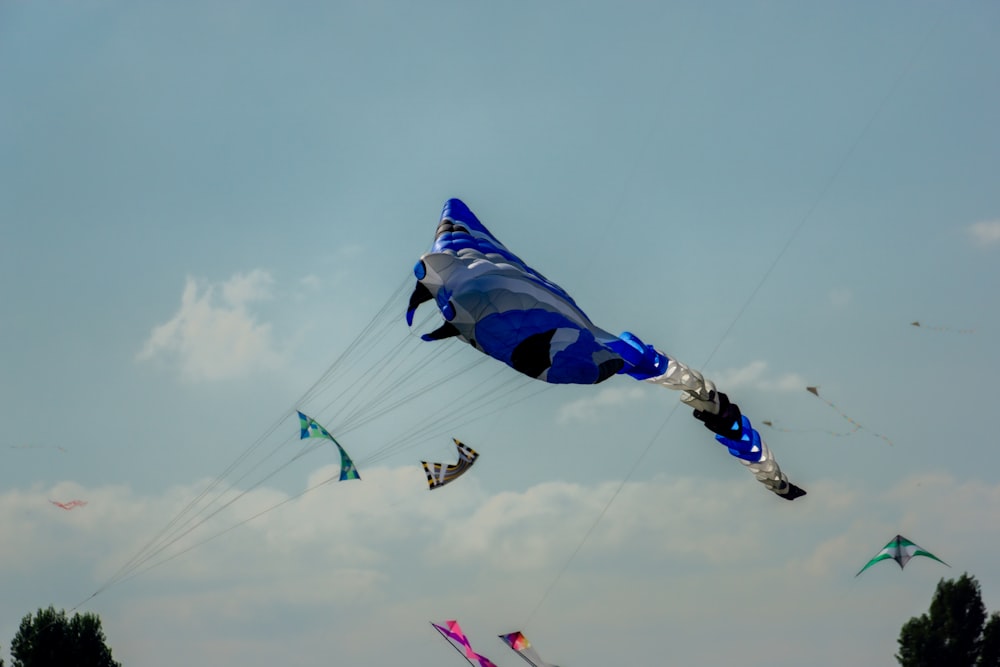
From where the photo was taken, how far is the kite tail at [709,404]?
3994cm

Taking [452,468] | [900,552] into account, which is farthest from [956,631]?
[452,468]

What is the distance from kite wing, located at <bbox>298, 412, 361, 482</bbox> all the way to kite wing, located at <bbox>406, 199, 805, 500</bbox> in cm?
634

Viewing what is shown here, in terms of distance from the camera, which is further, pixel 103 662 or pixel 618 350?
pixel 103 662

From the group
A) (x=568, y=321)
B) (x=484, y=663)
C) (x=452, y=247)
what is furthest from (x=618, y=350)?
(x=484, y=663)

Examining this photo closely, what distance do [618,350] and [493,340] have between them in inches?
186

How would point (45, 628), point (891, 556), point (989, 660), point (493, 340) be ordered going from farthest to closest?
point (989, 660)
point (45, 628)
point (891, 556)
point (493, 340)

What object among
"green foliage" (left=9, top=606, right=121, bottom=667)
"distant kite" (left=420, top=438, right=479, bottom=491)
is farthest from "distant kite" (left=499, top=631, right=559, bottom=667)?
"green foliage" (left=9, top=606, right=121, bottom=667)

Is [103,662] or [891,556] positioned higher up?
[891,556]

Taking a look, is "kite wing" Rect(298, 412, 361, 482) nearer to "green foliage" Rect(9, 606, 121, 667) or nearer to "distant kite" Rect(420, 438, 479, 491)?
"distant kite" Rect(420, 438, 479, 491)

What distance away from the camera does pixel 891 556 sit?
5628 cm

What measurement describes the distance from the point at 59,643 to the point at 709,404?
41.2 meters

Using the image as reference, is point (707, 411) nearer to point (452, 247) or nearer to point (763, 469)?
point (763, 469)

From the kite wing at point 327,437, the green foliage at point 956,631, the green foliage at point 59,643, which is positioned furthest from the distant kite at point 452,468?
the green foliage at point 956,631

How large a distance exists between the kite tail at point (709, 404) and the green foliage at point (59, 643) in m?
39.0
